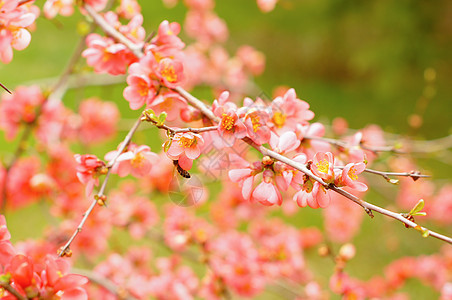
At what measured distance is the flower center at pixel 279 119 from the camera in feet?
1.58

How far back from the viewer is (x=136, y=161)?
47cm

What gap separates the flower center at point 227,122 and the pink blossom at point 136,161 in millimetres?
118

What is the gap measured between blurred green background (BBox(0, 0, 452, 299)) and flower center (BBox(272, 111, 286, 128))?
4.96 ft

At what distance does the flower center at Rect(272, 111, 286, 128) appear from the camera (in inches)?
19.0

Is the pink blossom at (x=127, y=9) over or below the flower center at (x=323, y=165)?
over

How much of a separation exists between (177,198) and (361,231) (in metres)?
2.04

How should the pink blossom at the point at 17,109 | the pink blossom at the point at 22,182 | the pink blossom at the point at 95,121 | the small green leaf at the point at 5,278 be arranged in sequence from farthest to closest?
the pink blossom at the point at 95,121, the pink blossom at the point at 22,182, the pink blossom at the point at 17,109, the small green leaf at the point at 5,278

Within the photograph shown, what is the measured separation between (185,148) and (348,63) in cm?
400

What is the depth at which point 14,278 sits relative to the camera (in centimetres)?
38

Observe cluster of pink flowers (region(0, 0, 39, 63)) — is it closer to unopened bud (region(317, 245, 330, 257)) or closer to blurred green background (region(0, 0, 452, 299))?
unopened bud (region(317, 245, 330, 257))

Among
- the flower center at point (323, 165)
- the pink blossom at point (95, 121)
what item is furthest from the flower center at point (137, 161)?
the pink blossom at point (95, 121)

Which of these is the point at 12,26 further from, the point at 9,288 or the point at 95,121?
the point at 95,121

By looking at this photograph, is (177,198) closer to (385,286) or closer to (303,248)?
(385,286)

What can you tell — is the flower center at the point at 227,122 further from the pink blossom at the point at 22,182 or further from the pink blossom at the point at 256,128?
the pink blossom at the point at 22,182
